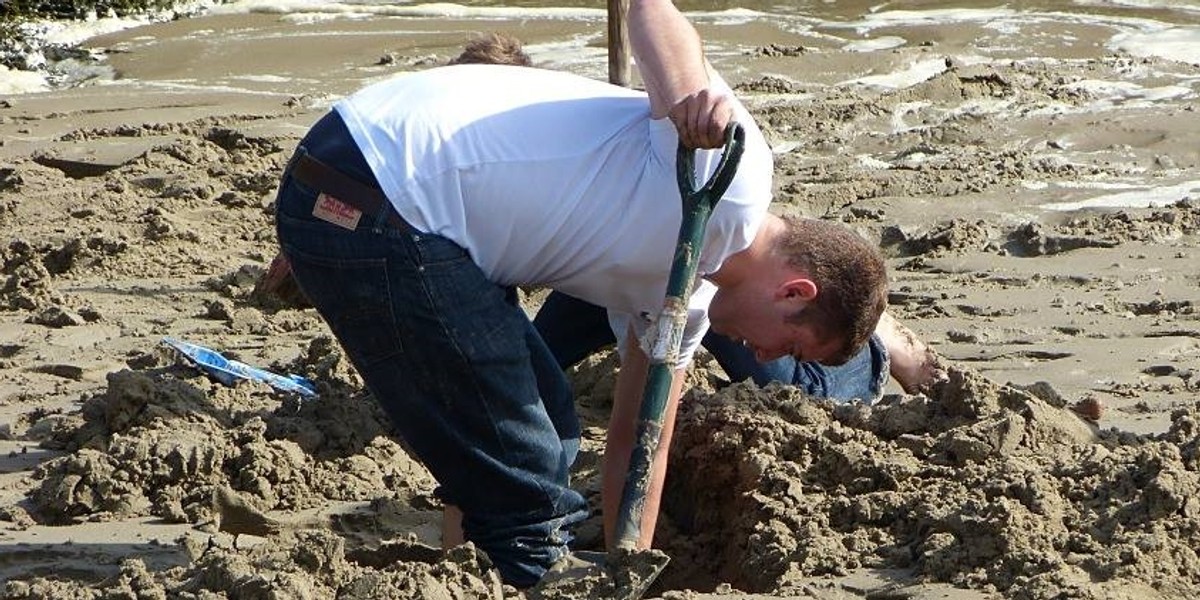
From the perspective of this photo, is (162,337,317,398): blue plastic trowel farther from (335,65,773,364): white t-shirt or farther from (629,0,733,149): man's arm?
(629,0,733,149): man's arm

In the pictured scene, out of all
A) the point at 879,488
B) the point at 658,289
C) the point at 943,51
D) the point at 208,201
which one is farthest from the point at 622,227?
the point at 943,51

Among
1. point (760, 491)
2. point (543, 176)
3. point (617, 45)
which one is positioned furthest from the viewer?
point (617, 45)

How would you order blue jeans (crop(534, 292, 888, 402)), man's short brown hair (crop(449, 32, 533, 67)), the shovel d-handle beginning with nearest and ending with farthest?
1. the shovel d-handle
2. blue jeans (crop(534, 292, 888, 402))
3. man's short brown hair (crop(449, 32, 533, 67))

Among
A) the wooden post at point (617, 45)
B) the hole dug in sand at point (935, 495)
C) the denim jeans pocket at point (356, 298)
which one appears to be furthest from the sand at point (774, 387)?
the wooden post at point (617, 45)

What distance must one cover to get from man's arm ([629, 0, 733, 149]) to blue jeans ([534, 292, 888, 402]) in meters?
1.05

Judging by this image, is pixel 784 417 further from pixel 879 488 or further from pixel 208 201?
pixel 208 201

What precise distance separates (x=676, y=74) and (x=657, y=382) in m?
0.56

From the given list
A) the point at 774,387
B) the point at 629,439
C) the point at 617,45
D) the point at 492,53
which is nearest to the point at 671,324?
the point at 629,439

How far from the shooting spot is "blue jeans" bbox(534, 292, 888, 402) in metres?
4.19

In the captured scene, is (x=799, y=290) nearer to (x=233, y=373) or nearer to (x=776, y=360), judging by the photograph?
(x=776, y=360)

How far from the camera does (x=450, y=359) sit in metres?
3.16

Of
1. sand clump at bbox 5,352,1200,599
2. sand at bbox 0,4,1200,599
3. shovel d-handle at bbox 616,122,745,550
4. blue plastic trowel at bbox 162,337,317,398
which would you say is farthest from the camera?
blue plastic trowel at bbox 162,337,317,398

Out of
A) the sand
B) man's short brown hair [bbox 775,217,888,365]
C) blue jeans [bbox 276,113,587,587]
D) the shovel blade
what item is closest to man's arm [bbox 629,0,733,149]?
man's short brown hair [bbox 775,217,888,365]

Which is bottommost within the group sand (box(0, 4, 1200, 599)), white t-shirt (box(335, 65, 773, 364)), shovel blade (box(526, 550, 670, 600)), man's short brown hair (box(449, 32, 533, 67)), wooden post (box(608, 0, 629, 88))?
sand (box(0, 4, 1200, 599))
